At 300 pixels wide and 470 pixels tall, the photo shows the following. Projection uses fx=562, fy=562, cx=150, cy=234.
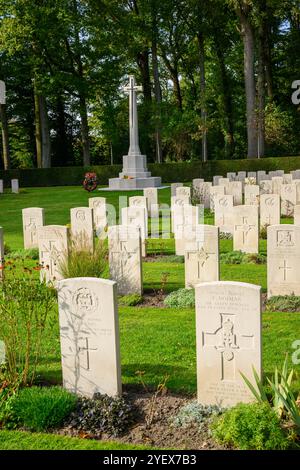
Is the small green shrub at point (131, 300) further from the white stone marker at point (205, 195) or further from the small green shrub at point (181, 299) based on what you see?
the white stone marker at point (205, 195)

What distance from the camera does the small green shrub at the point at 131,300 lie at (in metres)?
8.73

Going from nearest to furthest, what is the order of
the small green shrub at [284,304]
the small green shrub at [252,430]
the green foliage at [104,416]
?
the small green shrub at [252,430] → the green foliage at [104,416] → the small green shrub at [284,304]

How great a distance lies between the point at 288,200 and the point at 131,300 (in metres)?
9.54

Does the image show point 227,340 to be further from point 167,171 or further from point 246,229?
point 167,171

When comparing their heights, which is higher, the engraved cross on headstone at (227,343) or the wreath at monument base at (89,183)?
the wreath at monument base at (89,183)

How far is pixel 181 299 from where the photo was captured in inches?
337

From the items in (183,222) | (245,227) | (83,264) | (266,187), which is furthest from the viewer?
(266,187)

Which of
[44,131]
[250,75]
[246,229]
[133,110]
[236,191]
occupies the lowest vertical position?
[246,229]

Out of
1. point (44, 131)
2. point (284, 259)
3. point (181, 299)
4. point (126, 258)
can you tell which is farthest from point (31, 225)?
point (44, 131)

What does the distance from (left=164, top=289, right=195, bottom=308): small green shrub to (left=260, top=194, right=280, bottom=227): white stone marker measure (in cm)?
565

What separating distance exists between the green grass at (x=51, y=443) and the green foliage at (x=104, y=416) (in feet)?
0.66

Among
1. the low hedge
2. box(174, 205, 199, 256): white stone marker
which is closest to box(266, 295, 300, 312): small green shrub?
box(174, 205, 199, 256): white stone marker

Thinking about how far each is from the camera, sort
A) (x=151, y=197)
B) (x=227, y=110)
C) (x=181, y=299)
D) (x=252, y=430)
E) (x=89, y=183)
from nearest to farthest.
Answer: (x=252, y=430) < (x=181, y=299) < (x=151, y=197) < (x=89, y=183) < (x=227, y=110)

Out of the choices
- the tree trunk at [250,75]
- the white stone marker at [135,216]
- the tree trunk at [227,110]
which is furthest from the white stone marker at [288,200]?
the tree trunk at [227,110]
